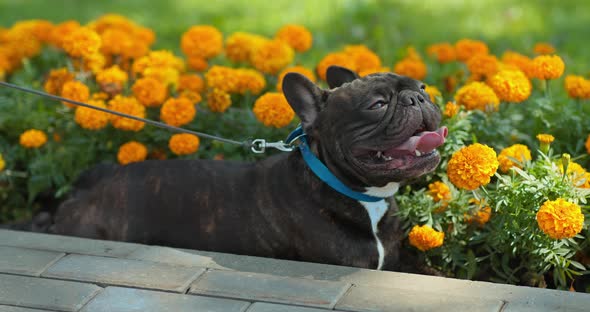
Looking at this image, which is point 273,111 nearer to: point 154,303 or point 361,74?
point 361,74

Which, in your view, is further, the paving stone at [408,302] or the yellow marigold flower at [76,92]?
the yellow marigold flower at [76,92]

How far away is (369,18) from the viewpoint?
7914 mm

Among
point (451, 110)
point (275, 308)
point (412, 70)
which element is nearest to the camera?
point (275, 308)

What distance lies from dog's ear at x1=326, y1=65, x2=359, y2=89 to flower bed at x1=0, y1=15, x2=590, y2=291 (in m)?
0.27

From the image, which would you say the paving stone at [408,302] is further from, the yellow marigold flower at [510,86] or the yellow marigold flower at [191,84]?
the yellow marigold flower at [191,84]

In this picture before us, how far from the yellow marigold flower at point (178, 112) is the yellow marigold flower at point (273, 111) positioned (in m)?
0.36

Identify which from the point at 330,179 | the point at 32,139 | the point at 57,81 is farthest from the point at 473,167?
the point at 57,81

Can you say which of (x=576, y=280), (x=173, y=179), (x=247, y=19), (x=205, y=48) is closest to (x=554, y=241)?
(x=576, y=280)

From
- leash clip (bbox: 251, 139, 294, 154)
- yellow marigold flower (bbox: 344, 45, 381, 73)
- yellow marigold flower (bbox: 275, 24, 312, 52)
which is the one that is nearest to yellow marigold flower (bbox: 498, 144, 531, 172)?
leash clip (bbox: 251, 139, 294, 154)

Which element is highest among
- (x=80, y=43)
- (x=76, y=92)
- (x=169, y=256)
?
(x=80, y=43)

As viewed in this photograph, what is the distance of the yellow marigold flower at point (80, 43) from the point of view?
509 centimetres

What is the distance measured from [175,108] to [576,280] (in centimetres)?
202

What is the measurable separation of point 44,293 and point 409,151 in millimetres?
1466

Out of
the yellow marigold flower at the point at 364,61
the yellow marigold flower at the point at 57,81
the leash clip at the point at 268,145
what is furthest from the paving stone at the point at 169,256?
the yellow marigold flower at the point at 364,61
